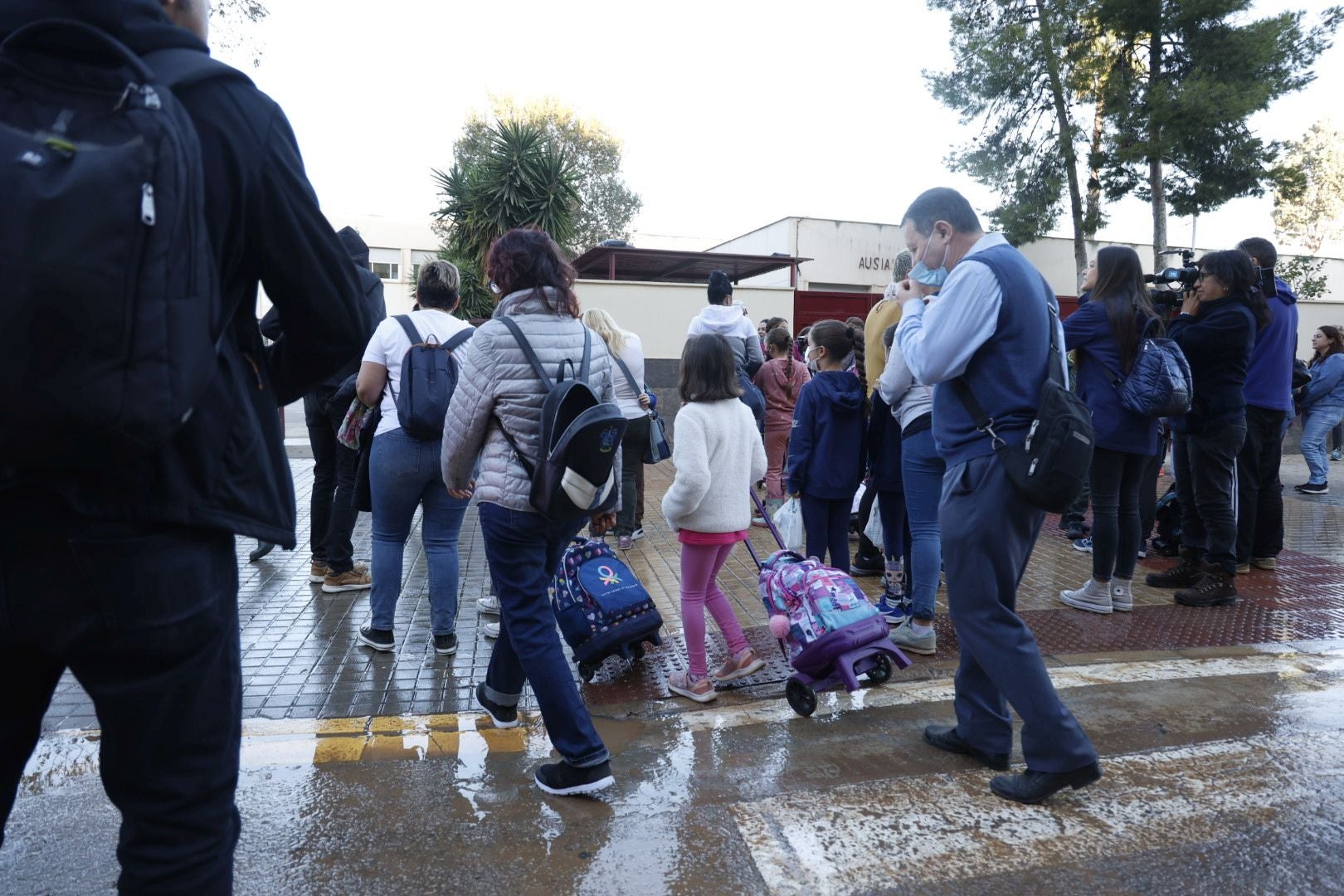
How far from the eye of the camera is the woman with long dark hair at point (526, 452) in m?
3.04

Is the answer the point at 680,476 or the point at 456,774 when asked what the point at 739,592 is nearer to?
the point at 680,476

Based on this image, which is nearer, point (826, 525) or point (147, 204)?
point (147, 204)

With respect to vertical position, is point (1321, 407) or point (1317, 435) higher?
point (1321, 407)

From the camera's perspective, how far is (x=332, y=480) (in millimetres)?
5914

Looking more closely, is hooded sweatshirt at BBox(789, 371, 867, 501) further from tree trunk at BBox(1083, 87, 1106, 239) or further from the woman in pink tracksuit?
tree trunk at BBox(1083, 87, 1106, 239)

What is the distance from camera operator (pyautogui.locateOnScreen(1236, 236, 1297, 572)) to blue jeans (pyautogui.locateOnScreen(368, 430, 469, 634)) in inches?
203

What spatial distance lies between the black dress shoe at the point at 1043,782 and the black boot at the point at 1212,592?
10.3 ft

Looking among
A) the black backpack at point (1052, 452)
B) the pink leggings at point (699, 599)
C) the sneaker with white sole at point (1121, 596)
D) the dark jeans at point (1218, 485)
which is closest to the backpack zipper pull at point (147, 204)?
the black backpack at point (1052, 452)

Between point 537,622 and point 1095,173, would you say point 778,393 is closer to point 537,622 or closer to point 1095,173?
point 537,622

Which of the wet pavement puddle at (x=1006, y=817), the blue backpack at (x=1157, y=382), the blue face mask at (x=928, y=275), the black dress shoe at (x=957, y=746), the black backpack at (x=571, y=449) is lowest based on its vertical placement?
the wet pavement puddle at (x=1006, y=817)

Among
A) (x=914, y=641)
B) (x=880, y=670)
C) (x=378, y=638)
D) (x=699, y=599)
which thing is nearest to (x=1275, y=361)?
(x=914, y=641)

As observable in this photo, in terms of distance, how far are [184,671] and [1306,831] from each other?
126 inches

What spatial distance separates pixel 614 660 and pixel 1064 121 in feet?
61.7

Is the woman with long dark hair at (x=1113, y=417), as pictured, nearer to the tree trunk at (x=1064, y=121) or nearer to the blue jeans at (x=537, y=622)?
the blue jeans at (x=537, y=622)
